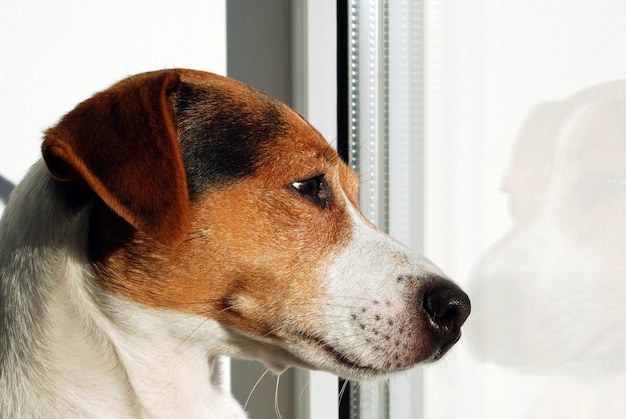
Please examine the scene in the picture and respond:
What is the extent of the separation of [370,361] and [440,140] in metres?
0.62

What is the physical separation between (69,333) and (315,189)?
0.47 m

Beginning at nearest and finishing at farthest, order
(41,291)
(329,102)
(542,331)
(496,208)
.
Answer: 1. (41,291)
2. (542,331)
3. (496,208)
4. (329,102)

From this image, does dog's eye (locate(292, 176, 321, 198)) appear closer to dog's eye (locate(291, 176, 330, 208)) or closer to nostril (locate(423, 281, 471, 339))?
dog's eye (locate(291, 176, 330, 208))

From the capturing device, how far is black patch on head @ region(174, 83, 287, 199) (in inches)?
50.3

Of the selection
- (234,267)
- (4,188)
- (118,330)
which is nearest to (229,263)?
(234,267)

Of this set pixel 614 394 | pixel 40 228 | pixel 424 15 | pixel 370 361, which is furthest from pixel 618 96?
pixel 40 228

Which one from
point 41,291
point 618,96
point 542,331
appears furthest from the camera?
point 542,331

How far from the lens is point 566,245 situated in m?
1.24

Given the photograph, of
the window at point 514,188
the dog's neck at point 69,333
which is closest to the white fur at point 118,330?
the dog's neck at point 69,333

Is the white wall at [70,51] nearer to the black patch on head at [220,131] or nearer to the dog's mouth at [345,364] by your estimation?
the black patch on head at [220,131]

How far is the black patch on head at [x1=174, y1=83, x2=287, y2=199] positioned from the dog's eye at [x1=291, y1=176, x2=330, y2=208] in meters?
0.09

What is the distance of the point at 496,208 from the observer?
1.46 metres

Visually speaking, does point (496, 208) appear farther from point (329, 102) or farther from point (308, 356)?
point (329, 102)

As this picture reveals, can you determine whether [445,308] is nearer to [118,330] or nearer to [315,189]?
[315,189]
